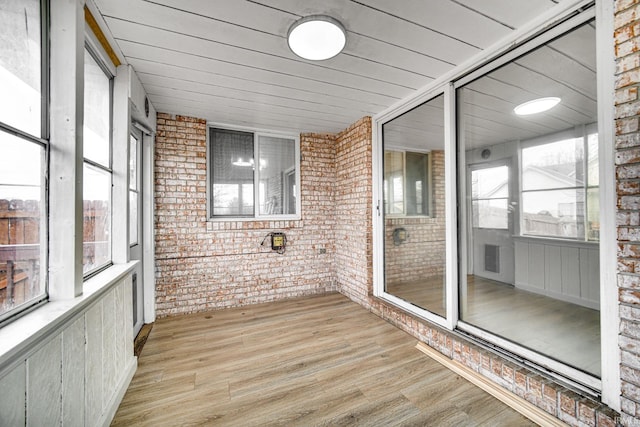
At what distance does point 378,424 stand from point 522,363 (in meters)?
1.21

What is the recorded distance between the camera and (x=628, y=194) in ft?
4.67

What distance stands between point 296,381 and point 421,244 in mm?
2114

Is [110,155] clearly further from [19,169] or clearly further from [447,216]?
[447,216]

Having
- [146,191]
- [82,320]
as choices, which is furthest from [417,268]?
[146,191]

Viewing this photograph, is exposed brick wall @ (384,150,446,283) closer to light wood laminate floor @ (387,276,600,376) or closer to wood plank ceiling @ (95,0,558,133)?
light wood laminate floor @ (387,276,600,376)

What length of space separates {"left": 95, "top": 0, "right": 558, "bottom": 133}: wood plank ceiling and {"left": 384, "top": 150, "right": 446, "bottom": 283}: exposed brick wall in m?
1.01

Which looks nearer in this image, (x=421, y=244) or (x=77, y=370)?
(x=77, y=370)

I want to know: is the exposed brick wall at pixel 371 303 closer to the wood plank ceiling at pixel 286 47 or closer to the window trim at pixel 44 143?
the wood plank ceiling at pixel 286 47

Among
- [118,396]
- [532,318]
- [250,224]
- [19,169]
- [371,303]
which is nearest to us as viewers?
[19,169]

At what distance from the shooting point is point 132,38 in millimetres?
1957

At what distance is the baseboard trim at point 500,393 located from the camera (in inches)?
66.6

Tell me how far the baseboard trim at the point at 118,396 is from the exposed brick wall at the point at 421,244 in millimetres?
2941

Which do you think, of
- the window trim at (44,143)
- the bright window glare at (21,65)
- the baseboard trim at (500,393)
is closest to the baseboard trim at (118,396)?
the window trim at (44,143)

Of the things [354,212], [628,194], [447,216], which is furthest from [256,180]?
[628,194]
